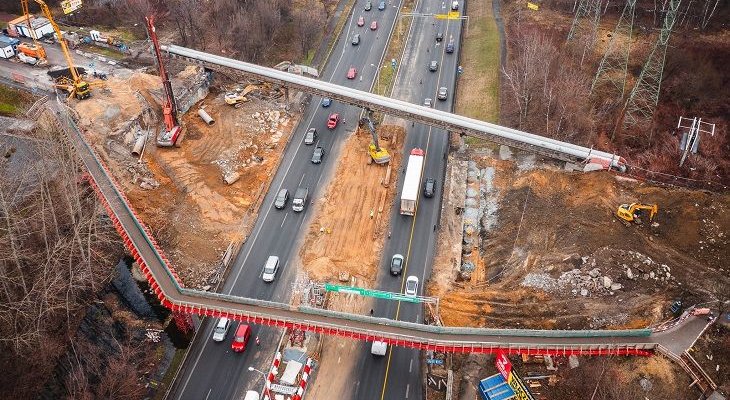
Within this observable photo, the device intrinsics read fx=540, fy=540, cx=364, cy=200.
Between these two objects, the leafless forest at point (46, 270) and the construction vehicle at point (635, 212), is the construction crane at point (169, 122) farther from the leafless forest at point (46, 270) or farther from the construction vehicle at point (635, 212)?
the construction vehicle at point (635, 212)

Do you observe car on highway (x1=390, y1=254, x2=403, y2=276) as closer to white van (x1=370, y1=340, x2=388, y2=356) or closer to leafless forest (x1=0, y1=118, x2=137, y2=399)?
white van (x1=370, y1=340, x2=388, y2=356)

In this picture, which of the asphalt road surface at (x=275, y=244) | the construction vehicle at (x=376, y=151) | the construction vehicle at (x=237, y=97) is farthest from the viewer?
the construction vehicle at (x=237, y=97)

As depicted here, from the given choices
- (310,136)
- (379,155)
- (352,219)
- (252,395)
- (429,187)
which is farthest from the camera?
(310,136)

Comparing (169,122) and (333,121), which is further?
(333,121)

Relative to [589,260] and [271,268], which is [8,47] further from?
[589,260]

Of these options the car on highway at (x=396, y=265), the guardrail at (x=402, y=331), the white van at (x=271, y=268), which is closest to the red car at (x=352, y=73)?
the car on highway at (x=396, y=265)

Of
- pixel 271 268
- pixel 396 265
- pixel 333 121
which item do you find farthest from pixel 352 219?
pixel 333 121

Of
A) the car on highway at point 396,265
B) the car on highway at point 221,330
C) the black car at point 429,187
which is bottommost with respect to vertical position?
the car on highway at point 221,330
